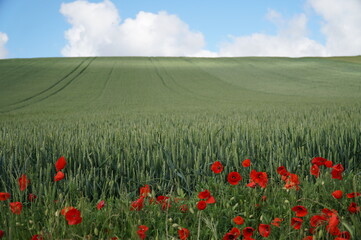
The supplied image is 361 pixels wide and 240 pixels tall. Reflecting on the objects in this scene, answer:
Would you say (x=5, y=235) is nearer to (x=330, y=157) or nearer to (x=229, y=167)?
(x=229, y=167)

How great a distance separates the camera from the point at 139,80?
31.2 m

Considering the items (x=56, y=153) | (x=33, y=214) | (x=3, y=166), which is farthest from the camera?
(x=56, y=153)

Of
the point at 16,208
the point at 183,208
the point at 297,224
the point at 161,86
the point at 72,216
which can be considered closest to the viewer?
the point at 72,216

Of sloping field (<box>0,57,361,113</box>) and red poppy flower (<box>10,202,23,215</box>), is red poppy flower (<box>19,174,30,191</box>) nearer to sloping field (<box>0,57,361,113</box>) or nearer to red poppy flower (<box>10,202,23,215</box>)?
red poppy flower (<box>10,202,23,215</box>)

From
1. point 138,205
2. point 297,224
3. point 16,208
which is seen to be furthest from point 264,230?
point 16,208

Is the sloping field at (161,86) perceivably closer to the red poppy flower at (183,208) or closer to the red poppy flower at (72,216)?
the red poppy flower at (183,208)

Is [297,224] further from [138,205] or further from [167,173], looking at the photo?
[167,173]

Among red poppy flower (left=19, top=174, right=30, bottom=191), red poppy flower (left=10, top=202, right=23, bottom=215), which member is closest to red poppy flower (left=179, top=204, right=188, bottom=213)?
red poppy flower (left=10, top=202, right=23, bottom=215)

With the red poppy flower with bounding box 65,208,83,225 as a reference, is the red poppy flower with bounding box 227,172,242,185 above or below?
above

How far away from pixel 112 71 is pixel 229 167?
1418 inches

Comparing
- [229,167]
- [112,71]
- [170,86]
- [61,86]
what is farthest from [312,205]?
[112,71]

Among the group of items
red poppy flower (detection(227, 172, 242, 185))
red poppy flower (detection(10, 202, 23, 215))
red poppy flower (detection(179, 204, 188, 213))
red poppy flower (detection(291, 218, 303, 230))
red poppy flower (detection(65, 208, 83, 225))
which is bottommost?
red poppy flower (detection(179, 204, 188, 213))

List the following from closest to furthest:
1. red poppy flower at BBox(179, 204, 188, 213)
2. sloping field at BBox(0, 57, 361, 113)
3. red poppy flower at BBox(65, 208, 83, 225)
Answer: red poppy flower at BBox(65, 208, 83, 225) → red poppy flower at BBox(179, 204, 188, 213) → sloping field at BBox(0, 57, 361, 113)

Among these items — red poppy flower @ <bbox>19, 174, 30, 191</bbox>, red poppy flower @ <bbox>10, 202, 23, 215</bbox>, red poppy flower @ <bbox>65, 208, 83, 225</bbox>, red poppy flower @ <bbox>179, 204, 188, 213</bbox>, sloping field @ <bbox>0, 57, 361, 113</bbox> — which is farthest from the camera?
sloping field @ <bbox>0, 57, 361, 113</bbox>
